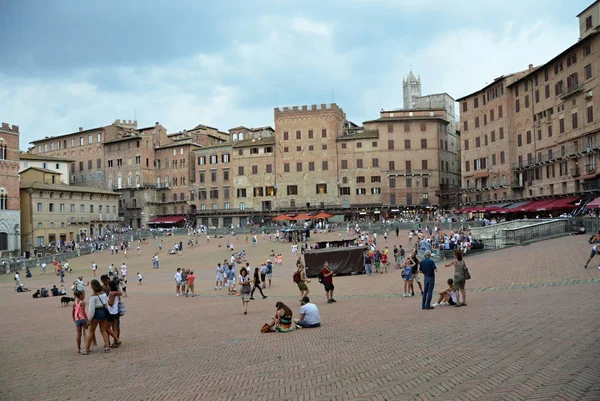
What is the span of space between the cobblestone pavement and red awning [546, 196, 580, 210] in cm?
3013

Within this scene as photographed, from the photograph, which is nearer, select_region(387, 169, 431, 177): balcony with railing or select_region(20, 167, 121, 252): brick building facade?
select_region(20, 167, 121, 252): brick building facade

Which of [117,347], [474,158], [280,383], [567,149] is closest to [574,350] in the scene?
[280,383]

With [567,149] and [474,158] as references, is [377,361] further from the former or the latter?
[474,158]

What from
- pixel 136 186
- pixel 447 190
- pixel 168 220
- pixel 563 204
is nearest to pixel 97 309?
pixel 563 204

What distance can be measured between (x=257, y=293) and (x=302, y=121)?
54.5 meters

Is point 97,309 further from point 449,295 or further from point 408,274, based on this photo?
point 408,274

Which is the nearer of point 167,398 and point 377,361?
point 167,398

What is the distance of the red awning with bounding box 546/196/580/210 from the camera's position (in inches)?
1761

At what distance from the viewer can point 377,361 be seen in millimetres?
8336

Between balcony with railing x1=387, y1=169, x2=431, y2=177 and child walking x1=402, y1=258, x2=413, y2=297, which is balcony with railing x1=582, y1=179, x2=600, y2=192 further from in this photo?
child walking x1=402, y1=258, x2=413, y2=297

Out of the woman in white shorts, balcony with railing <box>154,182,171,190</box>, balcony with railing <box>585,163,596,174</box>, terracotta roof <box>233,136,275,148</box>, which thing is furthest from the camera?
balcony with railing <box>154,182,171,190</box>

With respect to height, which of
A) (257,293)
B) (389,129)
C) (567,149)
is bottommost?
(257,293)

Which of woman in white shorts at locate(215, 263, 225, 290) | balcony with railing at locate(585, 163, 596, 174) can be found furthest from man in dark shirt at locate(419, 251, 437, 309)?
balcony with railing at locate(585, 163, 596, 174)

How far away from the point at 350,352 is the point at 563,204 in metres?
43.1
